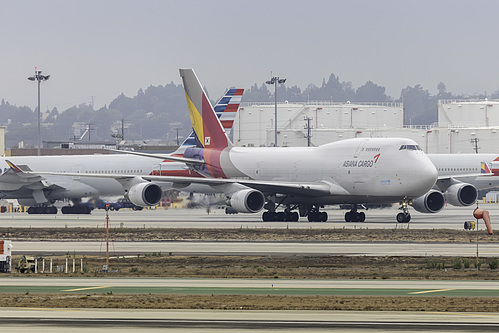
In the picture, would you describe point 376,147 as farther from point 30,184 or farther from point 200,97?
point 30,184

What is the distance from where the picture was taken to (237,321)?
20297mm

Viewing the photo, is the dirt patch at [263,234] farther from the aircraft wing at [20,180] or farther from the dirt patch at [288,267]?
the aircraft wing at [20,180]

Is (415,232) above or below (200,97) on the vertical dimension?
below

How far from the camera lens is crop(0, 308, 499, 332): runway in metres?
19.2

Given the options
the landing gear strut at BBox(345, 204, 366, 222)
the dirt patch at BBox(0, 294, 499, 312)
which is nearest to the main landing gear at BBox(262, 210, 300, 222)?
the landing gear strut at BBox(345, 204, 366, 222)

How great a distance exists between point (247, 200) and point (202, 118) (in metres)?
11.2

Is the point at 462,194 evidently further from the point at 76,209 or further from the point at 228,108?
the point at 76,209

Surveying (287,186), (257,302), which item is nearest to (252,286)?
(257,302)

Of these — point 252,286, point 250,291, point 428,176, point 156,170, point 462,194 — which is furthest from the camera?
point 156,170

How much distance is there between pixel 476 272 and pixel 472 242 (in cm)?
1299

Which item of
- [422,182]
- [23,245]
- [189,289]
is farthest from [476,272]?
[422,182]

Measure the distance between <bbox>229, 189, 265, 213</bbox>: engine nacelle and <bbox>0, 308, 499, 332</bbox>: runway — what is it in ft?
123

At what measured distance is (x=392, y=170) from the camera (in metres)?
57.3

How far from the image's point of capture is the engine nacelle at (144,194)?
64562 mm
